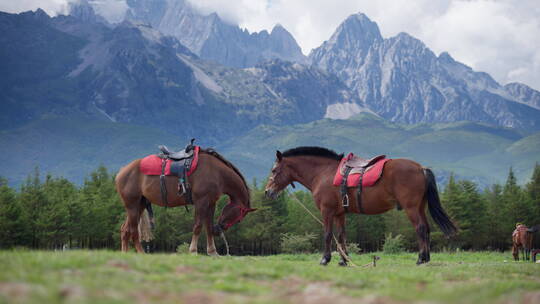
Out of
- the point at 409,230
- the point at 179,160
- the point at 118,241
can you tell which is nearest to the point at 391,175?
the point at 179,160

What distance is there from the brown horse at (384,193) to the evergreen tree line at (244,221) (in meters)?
35.8

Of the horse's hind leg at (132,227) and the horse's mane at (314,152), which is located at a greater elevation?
the horse's mane at (314,152)

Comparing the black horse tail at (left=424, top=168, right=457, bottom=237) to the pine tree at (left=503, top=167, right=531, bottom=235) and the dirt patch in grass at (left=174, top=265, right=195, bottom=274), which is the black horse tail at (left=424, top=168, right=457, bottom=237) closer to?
the dirt patch in grass at (left=174, top=265, right=195, bottom=274)

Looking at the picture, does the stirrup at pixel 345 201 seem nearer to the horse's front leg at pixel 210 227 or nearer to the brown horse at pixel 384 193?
the brown horse at pixel 384 193

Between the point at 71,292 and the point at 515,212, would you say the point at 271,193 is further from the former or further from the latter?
the point at 515,212

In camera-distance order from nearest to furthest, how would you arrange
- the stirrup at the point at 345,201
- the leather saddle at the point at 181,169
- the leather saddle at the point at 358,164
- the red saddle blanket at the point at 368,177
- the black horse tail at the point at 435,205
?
the black horse tail at the point at 435,205 < the red saddle blanket at the point at 368,177 < the stirrup at the point at 345,201 < the leather saddle at the point at 358,164 < the leather saddle at the point at 181,169

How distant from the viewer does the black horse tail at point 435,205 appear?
44.4ft

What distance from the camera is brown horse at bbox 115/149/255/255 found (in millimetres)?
14227

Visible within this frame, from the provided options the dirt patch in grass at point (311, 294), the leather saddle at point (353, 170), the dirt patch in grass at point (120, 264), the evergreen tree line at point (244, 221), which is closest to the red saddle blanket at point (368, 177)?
the leather saddle at point (353, 170)

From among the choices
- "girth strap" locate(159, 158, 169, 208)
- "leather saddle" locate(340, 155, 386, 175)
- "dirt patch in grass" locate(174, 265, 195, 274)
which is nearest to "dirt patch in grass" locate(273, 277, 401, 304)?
"dirt patch in grass" locate(174, 265, 195, 274)

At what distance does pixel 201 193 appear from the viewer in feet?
46.5

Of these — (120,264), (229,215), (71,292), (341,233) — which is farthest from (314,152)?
(71,292)

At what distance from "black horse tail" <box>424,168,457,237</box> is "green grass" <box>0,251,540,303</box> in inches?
140

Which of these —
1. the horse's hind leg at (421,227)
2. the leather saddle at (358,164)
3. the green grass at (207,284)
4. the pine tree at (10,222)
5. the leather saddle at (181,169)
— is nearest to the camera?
the green grass at (207,284)
